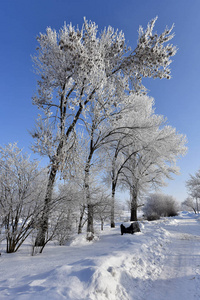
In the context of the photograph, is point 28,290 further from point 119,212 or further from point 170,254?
point 119,212

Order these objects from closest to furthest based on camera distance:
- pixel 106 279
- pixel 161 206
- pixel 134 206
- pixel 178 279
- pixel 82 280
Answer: pixel 82 280, pixel 106 279, pixel 178 279, pixel 134 206, pixel 161 206

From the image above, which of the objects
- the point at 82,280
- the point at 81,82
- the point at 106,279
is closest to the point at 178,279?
the point at 106,279

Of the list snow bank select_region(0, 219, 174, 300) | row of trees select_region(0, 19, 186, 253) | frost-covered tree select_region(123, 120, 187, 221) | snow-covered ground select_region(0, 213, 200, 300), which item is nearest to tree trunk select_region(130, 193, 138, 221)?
frost-covered tree select_region(123, 120, 187, 221)

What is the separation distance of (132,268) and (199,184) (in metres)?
30.8

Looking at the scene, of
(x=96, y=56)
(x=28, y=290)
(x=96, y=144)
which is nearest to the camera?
(x=28, y=290)

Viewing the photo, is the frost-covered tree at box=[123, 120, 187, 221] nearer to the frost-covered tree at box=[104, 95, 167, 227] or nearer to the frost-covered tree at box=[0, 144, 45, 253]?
the frost-covered tree at box=[104, 95, 167, 227]

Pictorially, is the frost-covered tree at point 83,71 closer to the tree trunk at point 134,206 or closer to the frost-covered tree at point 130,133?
the frost-covered tree at point 130,133

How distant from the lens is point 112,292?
2.76 meters

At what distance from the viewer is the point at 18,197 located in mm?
5125

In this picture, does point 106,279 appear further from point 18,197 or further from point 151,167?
point 151,167

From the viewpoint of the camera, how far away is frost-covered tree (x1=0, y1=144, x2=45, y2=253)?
16.3 ft

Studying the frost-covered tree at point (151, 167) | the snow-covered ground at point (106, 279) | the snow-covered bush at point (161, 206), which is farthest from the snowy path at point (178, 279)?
the snow-covered bush at point (161, 206)

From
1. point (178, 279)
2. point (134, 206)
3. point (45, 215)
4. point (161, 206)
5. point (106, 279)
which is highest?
point (45, 215)

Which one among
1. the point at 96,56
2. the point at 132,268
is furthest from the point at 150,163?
the point at 132,268
